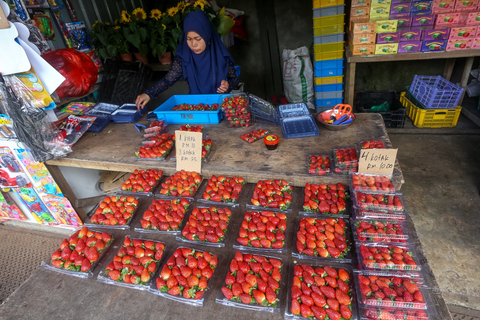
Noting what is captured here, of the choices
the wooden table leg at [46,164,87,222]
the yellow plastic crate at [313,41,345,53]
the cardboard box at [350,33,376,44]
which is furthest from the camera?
the yellow plastic crate at [313,41,345,53]

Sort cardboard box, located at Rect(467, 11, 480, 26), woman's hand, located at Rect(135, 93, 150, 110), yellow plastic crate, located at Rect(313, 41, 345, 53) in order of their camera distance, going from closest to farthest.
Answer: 1. woman's hand, located at Rect(135, 93, 150, 110)
2. cardboard box, located at Rect(467, 11, 480, 26)
3. yellow plastic crate, located at Rect(313, 41, 345, 53)

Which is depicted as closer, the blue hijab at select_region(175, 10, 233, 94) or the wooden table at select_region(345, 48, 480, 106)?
the blue hijab at select_region(175, 10, 233, 94)

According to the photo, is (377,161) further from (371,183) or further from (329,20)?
(329,20)

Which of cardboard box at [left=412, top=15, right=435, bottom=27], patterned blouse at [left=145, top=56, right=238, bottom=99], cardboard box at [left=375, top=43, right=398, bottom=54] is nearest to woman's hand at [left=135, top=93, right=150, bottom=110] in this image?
patterned blouse at [left=145, top=56, right=238, bottom=99]

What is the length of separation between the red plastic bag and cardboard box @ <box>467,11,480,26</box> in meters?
4.35

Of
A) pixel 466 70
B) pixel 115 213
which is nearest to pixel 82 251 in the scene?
pixel 115 213

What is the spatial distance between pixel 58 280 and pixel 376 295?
137cm

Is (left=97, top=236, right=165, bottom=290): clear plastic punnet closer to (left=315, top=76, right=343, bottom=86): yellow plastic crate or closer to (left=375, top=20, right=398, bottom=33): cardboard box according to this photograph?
(left=375, top=20, right=398, bottom=33): cardboard box

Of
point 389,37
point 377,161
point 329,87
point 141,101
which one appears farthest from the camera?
point 329,87

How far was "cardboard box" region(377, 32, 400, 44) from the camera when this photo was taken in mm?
3381

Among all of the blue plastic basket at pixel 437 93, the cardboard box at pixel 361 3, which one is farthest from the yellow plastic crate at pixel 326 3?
the blue plastic basket at pixel 437 93

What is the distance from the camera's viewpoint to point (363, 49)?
11.7ft

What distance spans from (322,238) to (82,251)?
117cm

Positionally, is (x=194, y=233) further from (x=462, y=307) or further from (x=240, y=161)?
(x=462, y=307)
